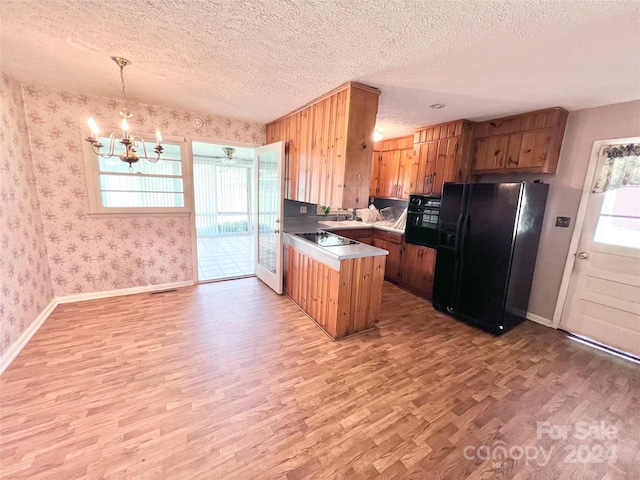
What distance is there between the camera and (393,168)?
4504mm

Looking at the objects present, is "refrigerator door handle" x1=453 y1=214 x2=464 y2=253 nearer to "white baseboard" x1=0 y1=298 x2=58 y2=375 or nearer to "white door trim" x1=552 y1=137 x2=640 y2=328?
"white door trim" x1=552 y1=137 x2=640 y2=328

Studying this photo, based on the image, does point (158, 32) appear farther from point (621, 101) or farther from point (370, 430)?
point (621, 101)

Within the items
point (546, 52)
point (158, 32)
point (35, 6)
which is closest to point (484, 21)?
point (546, 52)

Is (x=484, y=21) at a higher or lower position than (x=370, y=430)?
higher

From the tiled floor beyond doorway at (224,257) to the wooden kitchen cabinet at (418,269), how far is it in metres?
2.57

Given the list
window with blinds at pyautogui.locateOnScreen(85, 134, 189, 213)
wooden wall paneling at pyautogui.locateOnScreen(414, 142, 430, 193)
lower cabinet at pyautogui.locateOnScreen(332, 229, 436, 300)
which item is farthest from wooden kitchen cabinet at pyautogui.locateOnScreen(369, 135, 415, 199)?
window with blinds at pyautogui.locateOnScreen(85, 134, 189, 213)

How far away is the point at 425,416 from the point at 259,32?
2.69m

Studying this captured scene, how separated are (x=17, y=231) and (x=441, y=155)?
4.65 metres

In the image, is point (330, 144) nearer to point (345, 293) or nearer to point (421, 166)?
point (345, 293)

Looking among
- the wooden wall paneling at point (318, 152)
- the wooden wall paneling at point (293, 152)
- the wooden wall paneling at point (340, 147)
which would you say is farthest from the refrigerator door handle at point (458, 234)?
the wooden wall paneling at point (293, 152)

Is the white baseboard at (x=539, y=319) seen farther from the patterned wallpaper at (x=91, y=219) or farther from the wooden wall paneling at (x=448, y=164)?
the patterned wallpaper at (x=91, y=219)

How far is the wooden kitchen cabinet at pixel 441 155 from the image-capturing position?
3234 mm

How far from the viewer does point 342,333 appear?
2.60 metres

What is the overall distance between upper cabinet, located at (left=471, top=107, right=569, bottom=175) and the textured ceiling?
7.5 inches
